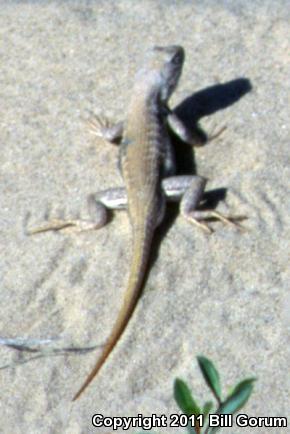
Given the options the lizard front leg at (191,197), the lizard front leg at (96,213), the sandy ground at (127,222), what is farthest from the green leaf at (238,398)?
the lizard front leg at (96,213)

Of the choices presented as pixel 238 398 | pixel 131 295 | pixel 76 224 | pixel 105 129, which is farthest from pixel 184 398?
pixel 105 129

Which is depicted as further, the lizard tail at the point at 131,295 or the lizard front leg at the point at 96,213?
the lizard front leg at the point at 96,213

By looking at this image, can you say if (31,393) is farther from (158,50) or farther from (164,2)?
(164,2)

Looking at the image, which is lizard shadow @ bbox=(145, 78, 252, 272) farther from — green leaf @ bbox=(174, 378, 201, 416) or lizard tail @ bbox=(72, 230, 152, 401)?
green leaf @ bbox=(174, 378, 201, 416)

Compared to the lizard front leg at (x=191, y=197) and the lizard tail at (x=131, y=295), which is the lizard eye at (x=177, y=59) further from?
the lizard tail at (x=131, y=295)

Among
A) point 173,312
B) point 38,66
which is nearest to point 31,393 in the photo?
point 173,312

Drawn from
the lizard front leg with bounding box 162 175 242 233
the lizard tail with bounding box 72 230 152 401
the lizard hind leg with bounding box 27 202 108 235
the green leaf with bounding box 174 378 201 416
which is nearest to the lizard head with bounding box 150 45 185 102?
the lizard front leg with bounding box 162 175 242 233

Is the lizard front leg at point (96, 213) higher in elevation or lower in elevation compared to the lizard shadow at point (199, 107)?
lower

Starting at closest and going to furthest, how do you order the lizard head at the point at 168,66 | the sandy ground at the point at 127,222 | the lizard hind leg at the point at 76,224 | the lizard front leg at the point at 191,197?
the sandy ground at the point at 127,222 < the lizard front leg at the point at 191,197 < the lizard hind leg at the point at 76,224 < the lizard head at the point at 168,66
